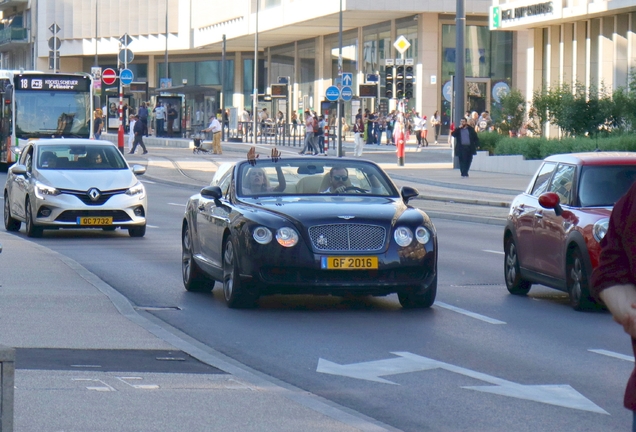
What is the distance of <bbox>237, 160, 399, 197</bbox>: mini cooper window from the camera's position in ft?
41.1

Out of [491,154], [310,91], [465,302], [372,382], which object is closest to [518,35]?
[310,91]

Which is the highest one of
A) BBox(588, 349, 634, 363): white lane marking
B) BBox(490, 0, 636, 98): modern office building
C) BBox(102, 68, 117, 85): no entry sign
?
BBox(490, 0, 636, 98): modern office building

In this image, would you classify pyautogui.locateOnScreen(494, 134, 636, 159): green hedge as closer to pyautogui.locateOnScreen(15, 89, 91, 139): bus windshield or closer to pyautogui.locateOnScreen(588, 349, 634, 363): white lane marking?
pyautogui.locateOnScreen(15, 89, 91, 139): bus windshield

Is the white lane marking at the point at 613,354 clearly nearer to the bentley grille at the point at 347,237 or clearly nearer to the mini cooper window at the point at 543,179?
the bentley grille at the point at 347,237

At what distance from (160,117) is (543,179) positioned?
56.0 m

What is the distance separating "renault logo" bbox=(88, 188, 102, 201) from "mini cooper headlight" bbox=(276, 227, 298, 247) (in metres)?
8.86

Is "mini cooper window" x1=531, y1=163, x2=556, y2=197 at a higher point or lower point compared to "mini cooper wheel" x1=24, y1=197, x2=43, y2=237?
higher

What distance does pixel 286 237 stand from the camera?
1120cm

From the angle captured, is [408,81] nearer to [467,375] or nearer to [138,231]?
[138,231]

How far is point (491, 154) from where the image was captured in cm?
4266

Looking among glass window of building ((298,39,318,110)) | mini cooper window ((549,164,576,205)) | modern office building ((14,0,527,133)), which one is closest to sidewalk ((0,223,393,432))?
mini cooper window ((549,164,576,205))

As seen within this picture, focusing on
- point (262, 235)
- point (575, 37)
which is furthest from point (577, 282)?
point (575, 37)

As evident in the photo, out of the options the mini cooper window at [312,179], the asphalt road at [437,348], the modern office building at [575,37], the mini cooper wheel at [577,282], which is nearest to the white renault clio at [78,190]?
the asphalt road at [437,348]

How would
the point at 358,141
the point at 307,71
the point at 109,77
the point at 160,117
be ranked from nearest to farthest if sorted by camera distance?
the point at 109,77 → the point at 358,141 → the point at 160,117 → the point at 307,71
